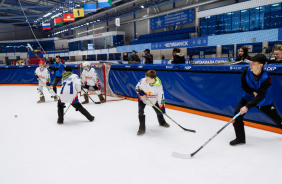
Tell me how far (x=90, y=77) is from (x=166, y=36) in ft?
56.7

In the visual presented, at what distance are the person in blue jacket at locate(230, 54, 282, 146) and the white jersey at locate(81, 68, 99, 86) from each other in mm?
5064

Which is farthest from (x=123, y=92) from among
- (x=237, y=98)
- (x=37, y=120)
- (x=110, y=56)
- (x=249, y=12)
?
(x=110, y=56)

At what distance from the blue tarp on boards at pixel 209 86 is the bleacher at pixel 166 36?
1480cm

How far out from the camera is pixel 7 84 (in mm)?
14219

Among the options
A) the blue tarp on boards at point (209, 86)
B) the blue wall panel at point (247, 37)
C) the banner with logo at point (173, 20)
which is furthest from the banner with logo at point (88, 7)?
the blue tarp on boards at point (209, 86)

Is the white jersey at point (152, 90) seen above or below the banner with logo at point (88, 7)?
below

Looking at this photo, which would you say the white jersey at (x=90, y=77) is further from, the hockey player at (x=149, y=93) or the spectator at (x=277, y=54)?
the spectator at (x=277, y=54)

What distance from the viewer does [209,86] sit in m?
5.11

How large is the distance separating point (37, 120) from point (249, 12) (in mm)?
16938

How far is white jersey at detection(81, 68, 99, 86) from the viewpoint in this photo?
727 cm

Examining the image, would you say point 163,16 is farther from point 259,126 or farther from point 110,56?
point 259,126

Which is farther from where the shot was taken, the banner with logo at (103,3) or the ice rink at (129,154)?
the banner with logo at (103,3)

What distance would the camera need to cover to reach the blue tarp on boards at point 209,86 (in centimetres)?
410

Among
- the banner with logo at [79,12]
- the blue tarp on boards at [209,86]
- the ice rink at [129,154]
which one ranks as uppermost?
the banner with logo at [79,12]
